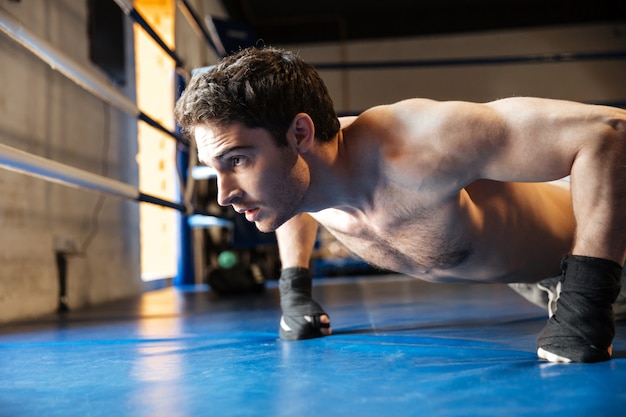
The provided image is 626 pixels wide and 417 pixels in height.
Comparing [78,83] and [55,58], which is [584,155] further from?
[78,83]

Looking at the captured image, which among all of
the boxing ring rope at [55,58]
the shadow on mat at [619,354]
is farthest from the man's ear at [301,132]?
the boxing ring rope at [55,58]

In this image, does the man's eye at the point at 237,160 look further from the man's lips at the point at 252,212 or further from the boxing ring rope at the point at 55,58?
the boxing ring rope at the point at 55,58

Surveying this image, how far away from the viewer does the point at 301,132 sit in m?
1.16

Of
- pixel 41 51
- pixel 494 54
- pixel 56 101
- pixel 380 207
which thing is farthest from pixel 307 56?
pixel 380 207

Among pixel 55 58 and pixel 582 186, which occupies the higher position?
pixel 55 58

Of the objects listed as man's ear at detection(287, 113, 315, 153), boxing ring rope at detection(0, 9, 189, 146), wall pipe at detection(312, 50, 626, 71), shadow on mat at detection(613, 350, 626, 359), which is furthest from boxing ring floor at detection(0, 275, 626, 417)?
wall pipe at detection(312, 50, 626, 71)

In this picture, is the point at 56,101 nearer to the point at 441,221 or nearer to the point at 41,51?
the point at 41,51

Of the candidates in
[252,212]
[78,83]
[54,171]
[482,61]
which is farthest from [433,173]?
[482,61]

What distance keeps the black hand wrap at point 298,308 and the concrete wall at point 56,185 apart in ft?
2.91

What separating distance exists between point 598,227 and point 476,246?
1.05ft

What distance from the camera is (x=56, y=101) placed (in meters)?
2.46

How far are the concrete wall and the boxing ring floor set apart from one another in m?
0.40

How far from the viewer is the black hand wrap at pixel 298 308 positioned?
4.62ft

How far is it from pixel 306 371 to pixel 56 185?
172 centimetres
